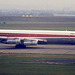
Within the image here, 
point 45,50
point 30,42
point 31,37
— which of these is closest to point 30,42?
point 30,42

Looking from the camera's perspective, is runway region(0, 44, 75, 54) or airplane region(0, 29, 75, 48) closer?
runway region(0, 44, 75, 54)

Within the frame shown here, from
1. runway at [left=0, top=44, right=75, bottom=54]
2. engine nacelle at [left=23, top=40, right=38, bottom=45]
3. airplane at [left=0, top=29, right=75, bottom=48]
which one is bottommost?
runway at [left=0, top=44, right=75, bottom=54]

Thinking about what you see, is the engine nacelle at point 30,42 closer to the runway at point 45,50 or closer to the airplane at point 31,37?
the airplane at point 31,37

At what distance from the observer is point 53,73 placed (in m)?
22.7

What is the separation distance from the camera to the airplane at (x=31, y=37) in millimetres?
40966

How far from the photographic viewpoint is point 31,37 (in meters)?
42.0

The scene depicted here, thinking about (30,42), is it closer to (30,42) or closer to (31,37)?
(30,42)

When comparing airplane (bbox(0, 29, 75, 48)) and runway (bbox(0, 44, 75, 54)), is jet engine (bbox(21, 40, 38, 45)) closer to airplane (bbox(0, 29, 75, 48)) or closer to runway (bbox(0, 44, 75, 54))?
airplane (bbox(0, 29, 75, 48))

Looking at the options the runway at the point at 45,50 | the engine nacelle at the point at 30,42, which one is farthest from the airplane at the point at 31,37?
the runway at the point at 45,50

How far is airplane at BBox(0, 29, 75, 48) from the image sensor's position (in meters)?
41.0

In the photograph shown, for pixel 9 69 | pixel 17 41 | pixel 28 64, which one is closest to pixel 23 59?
pixel 28 64

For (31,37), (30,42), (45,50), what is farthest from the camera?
(31,37)

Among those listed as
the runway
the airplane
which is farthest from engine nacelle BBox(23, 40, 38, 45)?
the runway

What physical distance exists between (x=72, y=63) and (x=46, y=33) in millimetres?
15591
